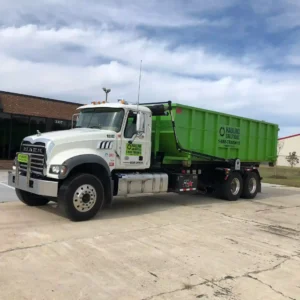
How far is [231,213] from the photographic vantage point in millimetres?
9812

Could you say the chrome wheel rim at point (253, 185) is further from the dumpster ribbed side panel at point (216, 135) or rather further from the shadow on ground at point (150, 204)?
the dumpster ribbed side panel at point (216, 135)

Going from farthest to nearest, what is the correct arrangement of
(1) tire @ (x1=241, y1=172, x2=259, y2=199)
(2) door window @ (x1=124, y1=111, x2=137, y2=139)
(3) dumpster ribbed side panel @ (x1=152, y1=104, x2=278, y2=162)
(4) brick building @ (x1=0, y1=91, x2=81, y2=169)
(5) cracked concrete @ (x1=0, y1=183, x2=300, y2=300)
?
(4) brick building @ (x1=0, y1=91, x2=81, y2=169) < (1) tire @ (x1=241, y1=172, x2=259, y2=199) < (3) dumpster ribbed side panel @ (x1=152, y1=104, x2=278, y2=162) < (2) door window @ (x1=124, y1=111, x2=137, y2=139) < (5) cracked concrete @ (x1=0, y1=183, x2=300, y2=300)

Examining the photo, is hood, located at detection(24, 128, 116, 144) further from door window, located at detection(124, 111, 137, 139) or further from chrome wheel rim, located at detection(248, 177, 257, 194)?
chrome wheel rim, located at detection(248, 177, 257, 194)

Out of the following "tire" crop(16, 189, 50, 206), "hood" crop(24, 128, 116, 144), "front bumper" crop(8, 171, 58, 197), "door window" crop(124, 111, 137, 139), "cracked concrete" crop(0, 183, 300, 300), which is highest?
"door window" crop(124, 111, 137, 139)

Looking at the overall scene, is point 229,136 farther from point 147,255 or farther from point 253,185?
point 147,255

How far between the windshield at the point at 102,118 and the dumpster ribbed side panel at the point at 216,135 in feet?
5.69

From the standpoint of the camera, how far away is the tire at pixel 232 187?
1215 centimetres

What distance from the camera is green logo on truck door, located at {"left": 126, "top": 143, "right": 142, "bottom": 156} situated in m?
8.98

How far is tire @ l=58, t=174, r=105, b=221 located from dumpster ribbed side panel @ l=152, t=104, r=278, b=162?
264 centimetres

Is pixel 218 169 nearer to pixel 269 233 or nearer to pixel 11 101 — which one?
pixel 269 233

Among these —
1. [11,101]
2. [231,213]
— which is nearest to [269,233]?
[231,213]

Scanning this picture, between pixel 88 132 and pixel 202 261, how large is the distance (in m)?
4.22

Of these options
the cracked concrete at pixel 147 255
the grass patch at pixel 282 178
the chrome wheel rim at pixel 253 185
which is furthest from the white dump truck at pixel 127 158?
the grass patch at pixel 282 178

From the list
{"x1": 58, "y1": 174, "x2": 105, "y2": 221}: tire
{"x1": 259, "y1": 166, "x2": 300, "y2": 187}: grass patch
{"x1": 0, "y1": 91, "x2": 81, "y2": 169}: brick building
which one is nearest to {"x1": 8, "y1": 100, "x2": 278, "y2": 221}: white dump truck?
{"x1": 58, "y1": 174, "x2": 105, "y2": 221}: tire
